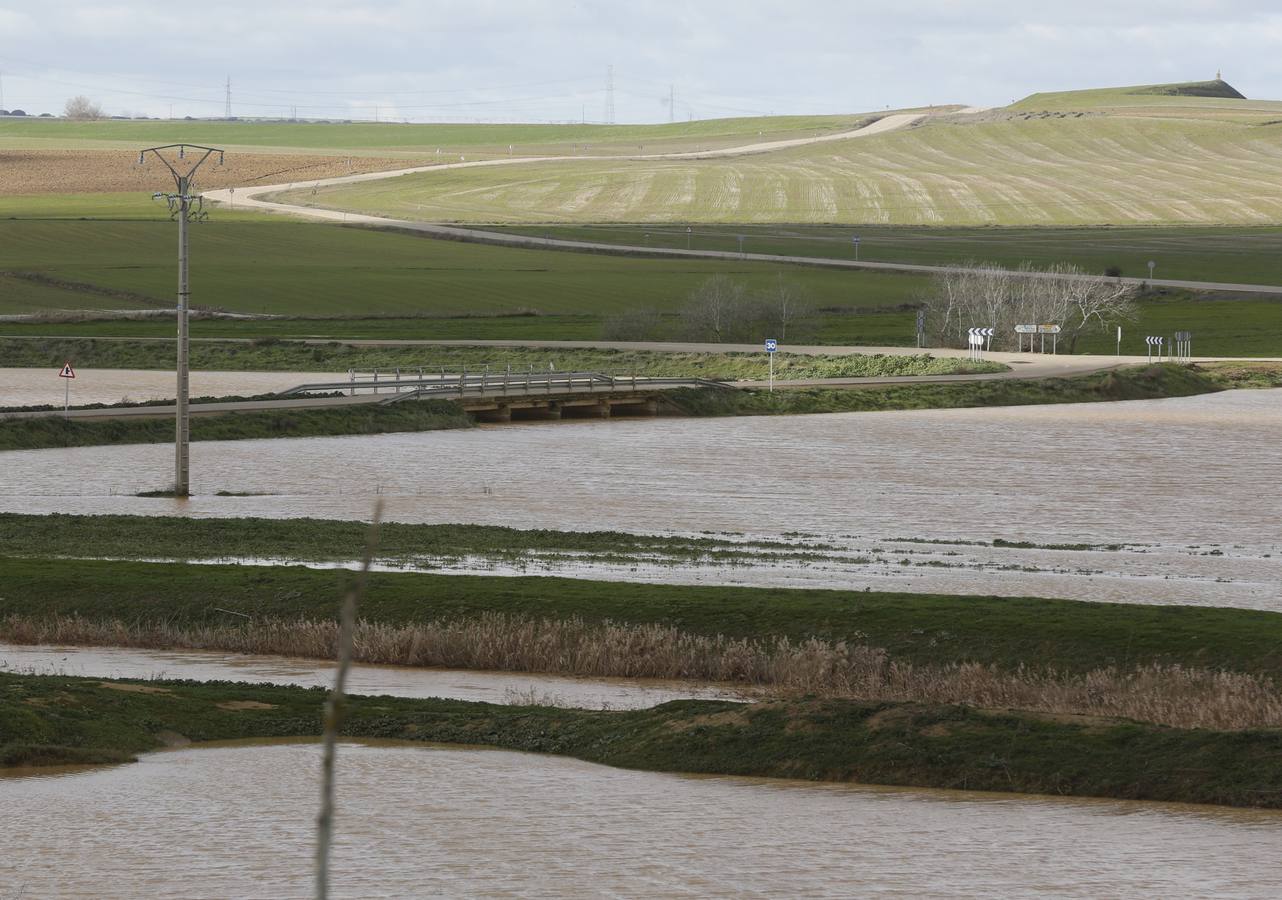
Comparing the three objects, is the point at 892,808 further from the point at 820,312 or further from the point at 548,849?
the point at 820,312

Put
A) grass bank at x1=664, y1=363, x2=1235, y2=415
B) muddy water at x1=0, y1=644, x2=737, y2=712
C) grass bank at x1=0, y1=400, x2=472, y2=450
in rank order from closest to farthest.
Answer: muddy water at x1=0, y1=644, x2=737, y2=712
grass bank at x1=0, y1=400, x2=472, y2=450
grass bank at x1=664, y1=363, x2=1235, y2=415

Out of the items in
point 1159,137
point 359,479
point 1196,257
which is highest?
point 1159,137

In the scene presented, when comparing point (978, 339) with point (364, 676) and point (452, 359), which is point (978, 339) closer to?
point (452, 359)

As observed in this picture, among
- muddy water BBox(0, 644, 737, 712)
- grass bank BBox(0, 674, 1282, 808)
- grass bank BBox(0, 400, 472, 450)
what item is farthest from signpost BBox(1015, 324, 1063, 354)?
grass bank BBox(0, 674, 1282, 808)

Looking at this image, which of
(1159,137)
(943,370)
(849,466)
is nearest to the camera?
(849,466)

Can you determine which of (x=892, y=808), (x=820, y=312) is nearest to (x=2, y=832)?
(x=892, y=808)

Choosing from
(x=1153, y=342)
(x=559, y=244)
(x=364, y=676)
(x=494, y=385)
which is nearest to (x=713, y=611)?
(x=364, y=676)

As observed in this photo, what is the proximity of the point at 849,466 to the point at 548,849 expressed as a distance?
123 feet

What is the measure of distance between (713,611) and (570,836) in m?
10.0

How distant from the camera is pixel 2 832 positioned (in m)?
14.5

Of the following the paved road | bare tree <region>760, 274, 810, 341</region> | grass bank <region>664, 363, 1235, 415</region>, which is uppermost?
the paved road

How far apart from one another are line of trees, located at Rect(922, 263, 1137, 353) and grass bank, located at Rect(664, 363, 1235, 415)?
48.0ft

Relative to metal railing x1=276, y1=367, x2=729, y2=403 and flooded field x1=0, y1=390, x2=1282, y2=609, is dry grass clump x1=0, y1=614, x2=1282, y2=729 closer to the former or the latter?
flooded field x1=0, y1=390, x2=1282, y2=609

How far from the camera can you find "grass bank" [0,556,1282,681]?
22.4m
